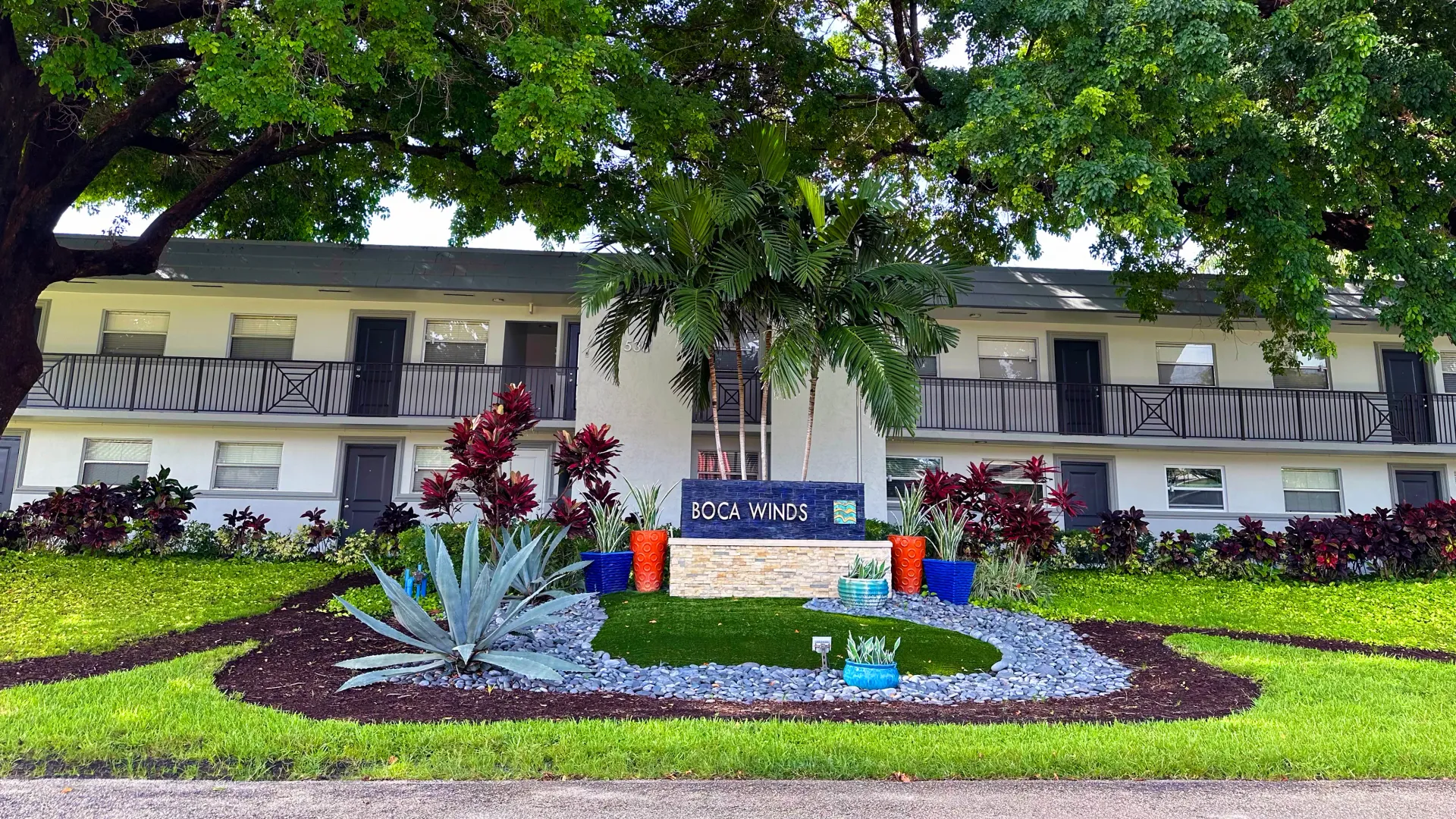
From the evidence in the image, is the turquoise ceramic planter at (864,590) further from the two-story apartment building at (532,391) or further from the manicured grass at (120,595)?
the manicured grass at (120,595)

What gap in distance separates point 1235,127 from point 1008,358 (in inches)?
311

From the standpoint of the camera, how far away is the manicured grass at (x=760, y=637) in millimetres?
7066

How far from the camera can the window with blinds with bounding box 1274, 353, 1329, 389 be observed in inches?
728

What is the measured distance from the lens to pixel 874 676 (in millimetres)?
6230

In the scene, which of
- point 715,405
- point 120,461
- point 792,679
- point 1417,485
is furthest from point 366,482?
point 1417,485

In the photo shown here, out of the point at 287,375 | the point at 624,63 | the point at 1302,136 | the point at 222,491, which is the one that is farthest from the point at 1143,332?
the point at 222,491

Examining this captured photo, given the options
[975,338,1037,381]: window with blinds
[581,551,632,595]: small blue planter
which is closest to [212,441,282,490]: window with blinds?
[581,551,632,595]: small blue planter

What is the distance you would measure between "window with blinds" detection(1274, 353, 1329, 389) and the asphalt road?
1698cm

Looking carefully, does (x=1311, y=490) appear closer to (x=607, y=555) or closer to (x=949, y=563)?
(x=949, y=563)

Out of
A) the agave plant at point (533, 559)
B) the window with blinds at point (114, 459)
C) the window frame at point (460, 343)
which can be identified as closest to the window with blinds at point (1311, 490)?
the agave plant at point (533, 559)

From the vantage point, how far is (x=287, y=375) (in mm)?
16578

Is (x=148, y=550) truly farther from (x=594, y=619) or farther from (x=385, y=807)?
(x=385, y=807)

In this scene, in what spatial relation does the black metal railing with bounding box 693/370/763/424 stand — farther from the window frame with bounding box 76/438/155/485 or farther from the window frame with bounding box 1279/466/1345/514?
the window frame with bounding box 1279/466/1345/514

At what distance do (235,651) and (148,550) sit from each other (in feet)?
30.1
